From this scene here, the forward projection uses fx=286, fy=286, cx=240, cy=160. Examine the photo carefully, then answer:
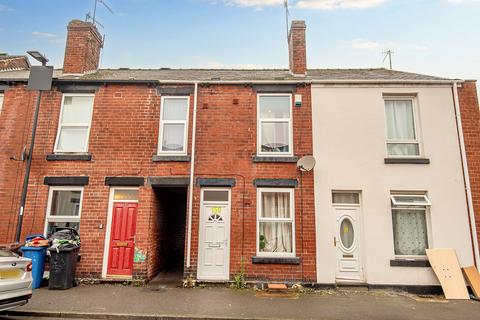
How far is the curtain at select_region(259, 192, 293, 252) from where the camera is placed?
26.2ft

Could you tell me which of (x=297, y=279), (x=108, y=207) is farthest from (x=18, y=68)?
(x=297, y=279)

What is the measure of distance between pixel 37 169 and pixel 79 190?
1.37 m

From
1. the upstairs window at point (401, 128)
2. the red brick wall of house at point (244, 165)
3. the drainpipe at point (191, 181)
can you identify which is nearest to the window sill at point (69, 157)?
the drainpipe at point (191, 181)

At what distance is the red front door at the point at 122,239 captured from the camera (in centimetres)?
789

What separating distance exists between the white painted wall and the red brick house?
0.47 m

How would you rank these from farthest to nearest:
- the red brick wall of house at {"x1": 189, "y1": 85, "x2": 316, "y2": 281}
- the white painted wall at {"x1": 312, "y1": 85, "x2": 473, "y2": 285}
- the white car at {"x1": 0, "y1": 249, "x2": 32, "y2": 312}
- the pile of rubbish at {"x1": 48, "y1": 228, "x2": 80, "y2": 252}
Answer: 1. the red brick wall of house at {"x1": 189, "y1": 85, "x2": 316, "y2": 281}
2. the white painted wall at {"x1": 312, "y1": 85, "x2": 473, "y2": 285}
3. the pile of rubbish at {"x1": 48, "y1": 228, "x2": 80, "y2": 252}
4. the white car at {"x1": 0, "y1": 249, "x2": 32, "y2": 312}

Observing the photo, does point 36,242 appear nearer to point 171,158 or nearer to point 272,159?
point 171,158

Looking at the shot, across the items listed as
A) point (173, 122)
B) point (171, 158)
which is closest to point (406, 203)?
point (171, 158)

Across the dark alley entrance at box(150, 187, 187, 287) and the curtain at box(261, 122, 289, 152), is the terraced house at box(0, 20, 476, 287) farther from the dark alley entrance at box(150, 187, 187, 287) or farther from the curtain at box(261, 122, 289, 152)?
the dark alley entrance at box(150, 187, 187, 287)

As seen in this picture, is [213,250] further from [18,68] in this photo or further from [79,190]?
[18,68]

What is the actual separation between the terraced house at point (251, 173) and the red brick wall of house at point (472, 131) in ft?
0.89

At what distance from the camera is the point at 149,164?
27.3 ft

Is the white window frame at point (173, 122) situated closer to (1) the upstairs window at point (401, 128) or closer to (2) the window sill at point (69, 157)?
(2) the window sill at point (69, 157)

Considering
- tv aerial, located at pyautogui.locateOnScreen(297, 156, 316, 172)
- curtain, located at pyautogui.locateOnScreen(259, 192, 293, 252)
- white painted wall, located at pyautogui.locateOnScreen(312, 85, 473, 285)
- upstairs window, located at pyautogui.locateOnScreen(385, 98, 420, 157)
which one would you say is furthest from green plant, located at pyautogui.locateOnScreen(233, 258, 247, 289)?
upstairs window, located at pyautogui.locateOnScreen(385, 98, 420, 157)
